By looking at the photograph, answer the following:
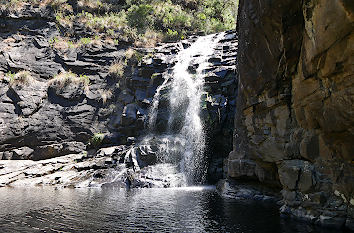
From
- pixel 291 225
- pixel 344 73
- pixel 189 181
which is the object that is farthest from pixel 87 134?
pixel 344 73

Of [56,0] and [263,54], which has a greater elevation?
[56,0]

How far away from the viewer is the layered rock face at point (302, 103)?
356 inches

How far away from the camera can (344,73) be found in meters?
8.86

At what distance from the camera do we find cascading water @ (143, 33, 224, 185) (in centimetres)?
2298

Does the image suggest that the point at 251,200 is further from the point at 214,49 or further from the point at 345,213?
the point at 214,49

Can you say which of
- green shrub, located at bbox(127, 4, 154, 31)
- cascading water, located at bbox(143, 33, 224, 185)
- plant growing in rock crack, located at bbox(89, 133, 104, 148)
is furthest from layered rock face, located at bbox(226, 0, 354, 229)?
green shrub, located at bbox(127, 4, 154, 31)

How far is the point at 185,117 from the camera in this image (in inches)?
996

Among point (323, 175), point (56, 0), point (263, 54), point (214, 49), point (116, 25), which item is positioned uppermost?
point (56, 0)

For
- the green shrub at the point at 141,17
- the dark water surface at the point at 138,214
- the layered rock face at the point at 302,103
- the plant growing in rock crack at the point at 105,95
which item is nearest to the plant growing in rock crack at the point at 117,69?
the plant growing in rock crack at the point at 105,95

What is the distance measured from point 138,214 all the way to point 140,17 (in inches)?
1245

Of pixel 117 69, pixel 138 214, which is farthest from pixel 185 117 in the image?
pixel 138 214

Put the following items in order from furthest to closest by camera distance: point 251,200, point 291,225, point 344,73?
point 251,200
point 291,225
point 344,73

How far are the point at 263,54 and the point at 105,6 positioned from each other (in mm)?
32087

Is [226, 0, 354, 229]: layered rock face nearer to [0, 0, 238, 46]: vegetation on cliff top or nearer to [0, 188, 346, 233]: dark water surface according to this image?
[0, 188, 346, 233]: dark water surface
